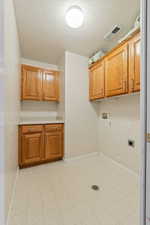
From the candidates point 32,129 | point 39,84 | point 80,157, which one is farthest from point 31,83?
point 80,157

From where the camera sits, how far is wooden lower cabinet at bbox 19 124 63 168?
6.84 feet

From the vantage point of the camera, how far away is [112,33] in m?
1.89

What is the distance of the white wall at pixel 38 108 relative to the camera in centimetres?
274

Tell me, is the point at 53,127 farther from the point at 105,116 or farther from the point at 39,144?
the point at 105,116

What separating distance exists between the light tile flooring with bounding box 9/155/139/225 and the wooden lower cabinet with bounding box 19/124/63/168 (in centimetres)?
19

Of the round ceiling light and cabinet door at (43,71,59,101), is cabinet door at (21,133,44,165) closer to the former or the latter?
cabinet door at (43,71,59,101)

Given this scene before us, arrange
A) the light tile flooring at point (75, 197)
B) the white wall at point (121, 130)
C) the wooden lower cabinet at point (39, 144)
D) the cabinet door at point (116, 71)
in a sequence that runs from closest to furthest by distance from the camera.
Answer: the light tile flooring at point (75, 197)
the cabinet door at point (116, 71)
the white wall at point (121, 130)
the wooden lower cabinet at point (39, 144)

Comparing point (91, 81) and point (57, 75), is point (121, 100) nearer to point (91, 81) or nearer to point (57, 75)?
point (91, 81)

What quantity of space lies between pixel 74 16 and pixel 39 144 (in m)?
2.15

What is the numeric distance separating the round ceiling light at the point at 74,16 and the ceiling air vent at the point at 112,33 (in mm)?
537

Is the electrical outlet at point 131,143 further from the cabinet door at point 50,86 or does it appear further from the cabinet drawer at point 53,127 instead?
the cabinet door at point 50,86

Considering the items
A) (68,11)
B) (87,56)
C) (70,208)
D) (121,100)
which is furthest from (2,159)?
(87,56)

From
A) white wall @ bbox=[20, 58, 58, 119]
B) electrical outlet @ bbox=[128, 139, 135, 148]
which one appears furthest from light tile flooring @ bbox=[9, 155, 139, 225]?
white wall @ bbox=[20, 58, 58, 119]

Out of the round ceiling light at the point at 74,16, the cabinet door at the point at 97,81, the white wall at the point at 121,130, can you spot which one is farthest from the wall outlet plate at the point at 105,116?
the round ceiling light at the point at 74,16
